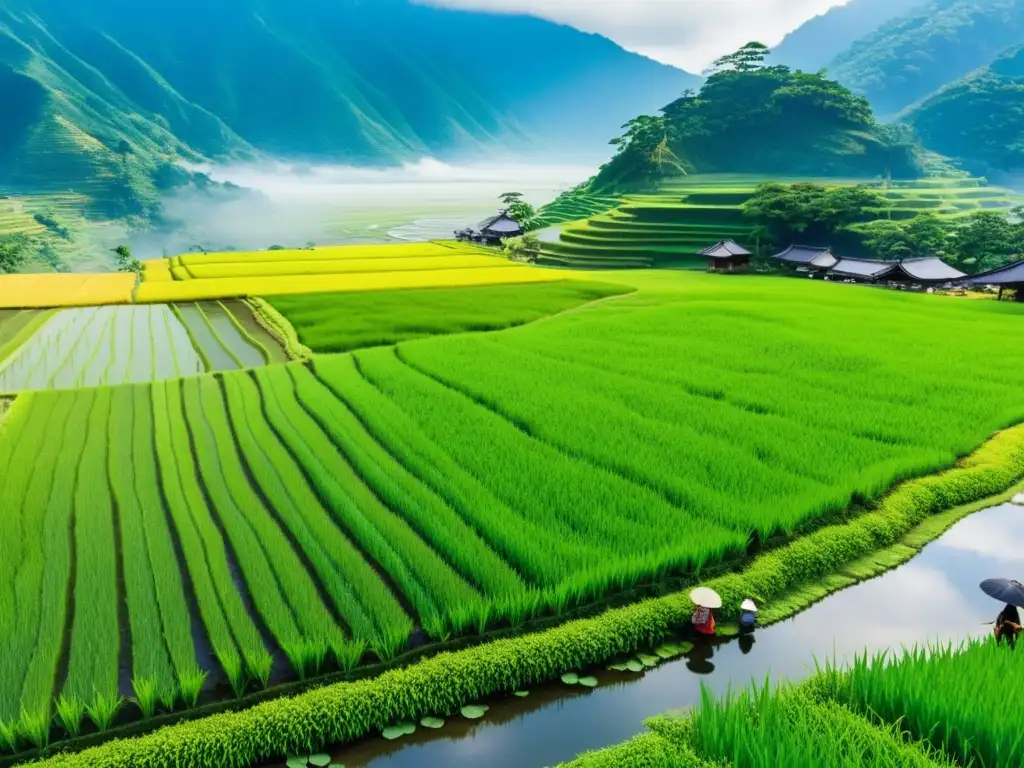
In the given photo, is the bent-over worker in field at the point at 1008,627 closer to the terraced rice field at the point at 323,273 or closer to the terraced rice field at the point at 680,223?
the terraced rice field at the point at 323,273

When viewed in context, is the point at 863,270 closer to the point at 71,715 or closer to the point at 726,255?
the point at 726,255

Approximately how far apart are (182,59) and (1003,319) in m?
196

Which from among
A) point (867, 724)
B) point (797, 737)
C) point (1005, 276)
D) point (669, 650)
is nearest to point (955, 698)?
point (867, 724)

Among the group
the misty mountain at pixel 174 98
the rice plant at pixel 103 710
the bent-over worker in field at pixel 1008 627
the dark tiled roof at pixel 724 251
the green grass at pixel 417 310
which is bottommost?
the rice plant at pixel 103 710

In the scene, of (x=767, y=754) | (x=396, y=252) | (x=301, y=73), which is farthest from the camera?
(x=301, y=73)

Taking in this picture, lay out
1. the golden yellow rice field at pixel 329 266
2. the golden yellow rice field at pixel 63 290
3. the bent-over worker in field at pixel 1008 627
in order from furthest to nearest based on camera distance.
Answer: the golden yellow rice field at pixel 329 266, the golden yellow rice field at pixel 63 290, the bent-over worker in field at pixel 1008 627

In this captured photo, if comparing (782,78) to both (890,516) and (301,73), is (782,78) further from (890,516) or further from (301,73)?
(301,73)

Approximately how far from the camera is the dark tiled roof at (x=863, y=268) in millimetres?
32125

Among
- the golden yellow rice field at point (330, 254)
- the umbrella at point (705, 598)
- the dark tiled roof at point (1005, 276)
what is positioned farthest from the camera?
the golden yellow rice field at point (330, 254)

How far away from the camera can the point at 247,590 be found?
Answer: 7.13 m

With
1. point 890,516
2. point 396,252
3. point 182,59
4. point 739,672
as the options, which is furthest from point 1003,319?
point 182,59

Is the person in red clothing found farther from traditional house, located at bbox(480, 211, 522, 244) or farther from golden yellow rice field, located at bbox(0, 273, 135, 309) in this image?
traditional house, located at bbox(480, 211, 522, 244)

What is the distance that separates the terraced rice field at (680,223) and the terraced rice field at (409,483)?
84.6 feet

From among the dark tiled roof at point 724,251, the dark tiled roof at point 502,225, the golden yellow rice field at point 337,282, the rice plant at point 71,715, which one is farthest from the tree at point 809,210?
the rice plant at point 71,715
